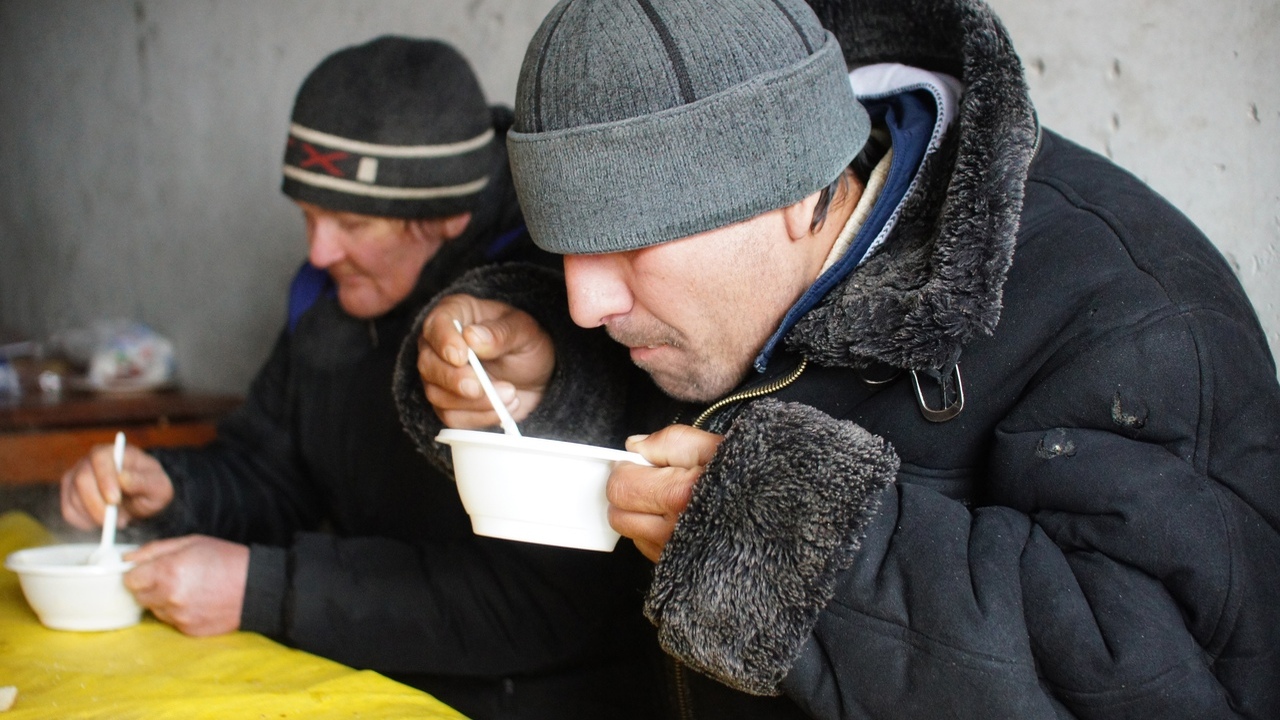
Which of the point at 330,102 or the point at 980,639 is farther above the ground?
the point at 330,102

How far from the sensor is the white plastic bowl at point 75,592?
1462 millimetres

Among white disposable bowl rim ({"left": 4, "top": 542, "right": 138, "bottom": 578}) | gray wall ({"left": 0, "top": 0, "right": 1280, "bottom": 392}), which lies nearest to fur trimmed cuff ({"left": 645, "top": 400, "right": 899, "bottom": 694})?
gray wall ({"left": 0, "top": 0, "right": 1280, "bottom": 392})

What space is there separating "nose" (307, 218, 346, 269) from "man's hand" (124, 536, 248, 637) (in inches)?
28.6

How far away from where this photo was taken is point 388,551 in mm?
1729

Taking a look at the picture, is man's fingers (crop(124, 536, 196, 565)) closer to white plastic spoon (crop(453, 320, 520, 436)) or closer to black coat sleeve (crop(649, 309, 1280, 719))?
white plastic spoon (crop(453, 320, 520, 436))

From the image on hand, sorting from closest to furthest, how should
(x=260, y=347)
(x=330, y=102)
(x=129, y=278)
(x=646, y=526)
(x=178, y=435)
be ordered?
(x=646, y=526) → (x=330, y=102) → (x=178, y=435) → (x=260, y=347) → (x=129, y=278)

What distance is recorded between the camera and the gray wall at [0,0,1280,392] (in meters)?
1.43

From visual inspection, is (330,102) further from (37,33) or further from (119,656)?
(37,33)

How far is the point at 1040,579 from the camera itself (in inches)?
38.2

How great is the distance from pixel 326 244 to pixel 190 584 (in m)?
0.85

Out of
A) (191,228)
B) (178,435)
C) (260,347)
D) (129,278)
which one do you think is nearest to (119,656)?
(178,435)

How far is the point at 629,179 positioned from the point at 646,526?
1.24 feet

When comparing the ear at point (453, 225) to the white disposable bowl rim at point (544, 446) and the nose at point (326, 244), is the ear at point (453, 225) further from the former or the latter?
the white disposable bowl rim at point (544, 446)

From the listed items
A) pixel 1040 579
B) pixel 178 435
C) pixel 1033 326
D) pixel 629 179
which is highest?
pixel 629 179
